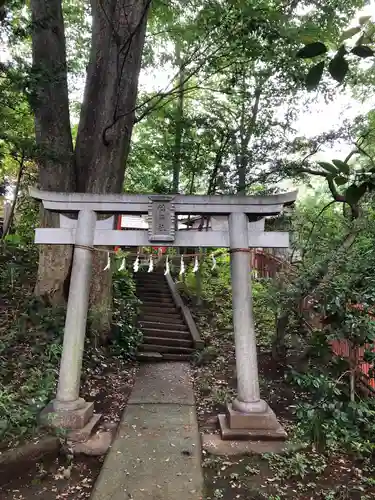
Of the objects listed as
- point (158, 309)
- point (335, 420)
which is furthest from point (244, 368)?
point (158, 309)

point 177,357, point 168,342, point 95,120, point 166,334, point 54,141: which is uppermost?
point 95,120

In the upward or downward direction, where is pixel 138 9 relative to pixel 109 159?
upward

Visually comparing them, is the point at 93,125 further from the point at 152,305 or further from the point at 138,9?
the point at 152,305

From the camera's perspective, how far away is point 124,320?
8766mm

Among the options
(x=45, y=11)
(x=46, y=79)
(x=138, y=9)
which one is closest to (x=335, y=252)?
(x=46, y=79)

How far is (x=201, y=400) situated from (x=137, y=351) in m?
2.66

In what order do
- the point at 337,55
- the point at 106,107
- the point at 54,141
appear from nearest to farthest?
the point at 337,55, the point at 54,141, the point at 106,107

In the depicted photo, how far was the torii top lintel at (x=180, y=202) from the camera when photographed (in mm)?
5035

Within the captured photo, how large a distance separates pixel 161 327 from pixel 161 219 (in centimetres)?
540

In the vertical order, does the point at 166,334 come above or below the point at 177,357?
above

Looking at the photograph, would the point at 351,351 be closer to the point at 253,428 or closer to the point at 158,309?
the point at 253,428

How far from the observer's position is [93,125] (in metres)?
7.29

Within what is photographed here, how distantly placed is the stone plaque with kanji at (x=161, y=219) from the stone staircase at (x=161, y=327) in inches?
164

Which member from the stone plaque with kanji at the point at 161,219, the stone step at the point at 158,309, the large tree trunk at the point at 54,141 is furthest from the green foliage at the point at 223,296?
the large tree trunk at the point at 54,141
